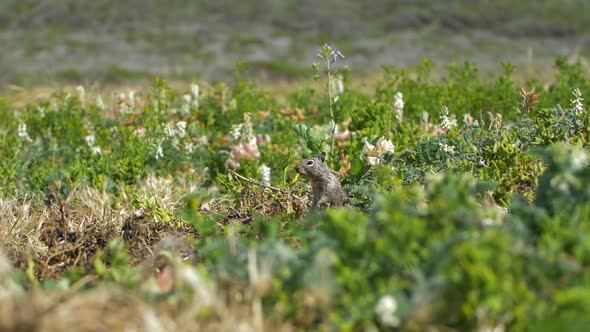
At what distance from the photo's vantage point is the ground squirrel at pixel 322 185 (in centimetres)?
365

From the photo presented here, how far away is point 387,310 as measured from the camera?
185 cm

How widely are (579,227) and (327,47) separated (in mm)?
2240

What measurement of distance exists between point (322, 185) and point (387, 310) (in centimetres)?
187

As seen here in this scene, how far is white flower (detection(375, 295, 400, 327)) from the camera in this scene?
1854 mm

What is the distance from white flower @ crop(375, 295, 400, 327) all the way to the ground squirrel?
1.75 meters

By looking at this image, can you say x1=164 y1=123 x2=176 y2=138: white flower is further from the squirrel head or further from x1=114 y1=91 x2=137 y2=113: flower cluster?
the squirrel head

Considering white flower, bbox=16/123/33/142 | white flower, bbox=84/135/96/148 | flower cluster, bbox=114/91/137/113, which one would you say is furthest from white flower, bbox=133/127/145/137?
white flower, bbox=16/123/33/142

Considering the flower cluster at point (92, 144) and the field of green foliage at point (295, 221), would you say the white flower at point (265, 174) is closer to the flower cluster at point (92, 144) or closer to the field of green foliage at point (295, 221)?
the field of green foliage at point (295, 221)

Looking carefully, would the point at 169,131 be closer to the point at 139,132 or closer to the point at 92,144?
the point at 139,132

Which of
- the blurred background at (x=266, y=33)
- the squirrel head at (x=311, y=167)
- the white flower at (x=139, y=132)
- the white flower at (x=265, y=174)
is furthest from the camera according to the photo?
the blurred background at (x=266, y=33)

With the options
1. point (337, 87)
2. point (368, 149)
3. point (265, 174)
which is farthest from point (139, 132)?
point (337, 87)

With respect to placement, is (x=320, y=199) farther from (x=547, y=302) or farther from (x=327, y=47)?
(x=547, y=302)

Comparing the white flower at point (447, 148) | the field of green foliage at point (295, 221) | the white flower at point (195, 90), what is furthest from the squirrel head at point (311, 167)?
the white flower at point (195, 90)

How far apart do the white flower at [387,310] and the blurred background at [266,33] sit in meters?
19.7
